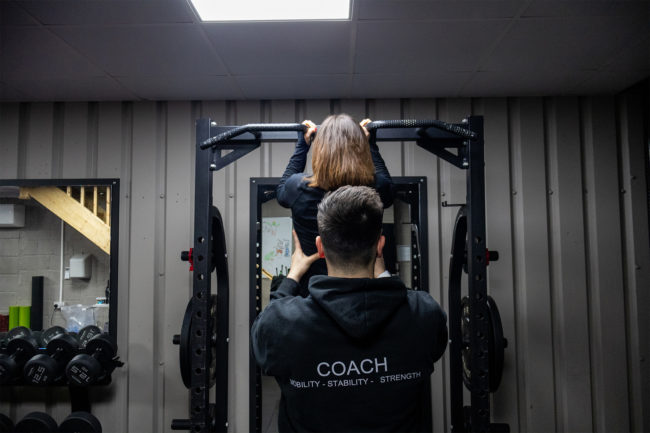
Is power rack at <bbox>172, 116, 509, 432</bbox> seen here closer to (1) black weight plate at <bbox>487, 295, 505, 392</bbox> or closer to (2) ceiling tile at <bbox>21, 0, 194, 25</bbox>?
(1) black weight plate at <bbox>487, 295, 505, 392</bbox>

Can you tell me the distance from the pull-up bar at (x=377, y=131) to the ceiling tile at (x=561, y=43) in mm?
740

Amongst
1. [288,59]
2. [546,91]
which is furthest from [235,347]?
[546,91]

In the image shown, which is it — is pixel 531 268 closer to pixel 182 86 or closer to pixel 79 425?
pixel 182 86

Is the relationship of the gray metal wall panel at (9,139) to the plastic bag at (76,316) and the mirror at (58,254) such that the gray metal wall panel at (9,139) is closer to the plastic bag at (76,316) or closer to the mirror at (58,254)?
the mirror at (58,254)

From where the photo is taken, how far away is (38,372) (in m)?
2.40

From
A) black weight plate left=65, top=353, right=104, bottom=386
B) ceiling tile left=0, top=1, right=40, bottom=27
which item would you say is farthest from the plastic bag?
ceiling tile left=0, top=1, right=40, bottom=27

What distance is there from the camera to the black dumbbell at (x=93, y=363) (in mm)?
2406

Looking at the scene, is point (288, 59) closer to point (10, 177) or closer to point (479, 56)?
point (479, 56)

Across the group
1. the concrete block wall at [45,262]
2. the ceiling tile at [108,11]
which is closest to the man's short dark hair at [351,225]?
the ceiling tile at [108,11]

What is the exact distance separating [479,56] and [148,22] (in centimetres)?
191

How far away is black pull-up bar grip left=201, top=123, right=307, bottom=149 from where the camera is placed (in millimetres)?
1724

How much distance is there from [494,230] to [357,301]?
2035 millimetres

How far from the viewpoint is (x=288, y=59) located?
227 cm

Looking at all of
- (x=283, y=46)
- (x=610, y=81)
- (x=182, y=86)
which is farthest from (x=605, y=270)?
(x=182, y=86)
